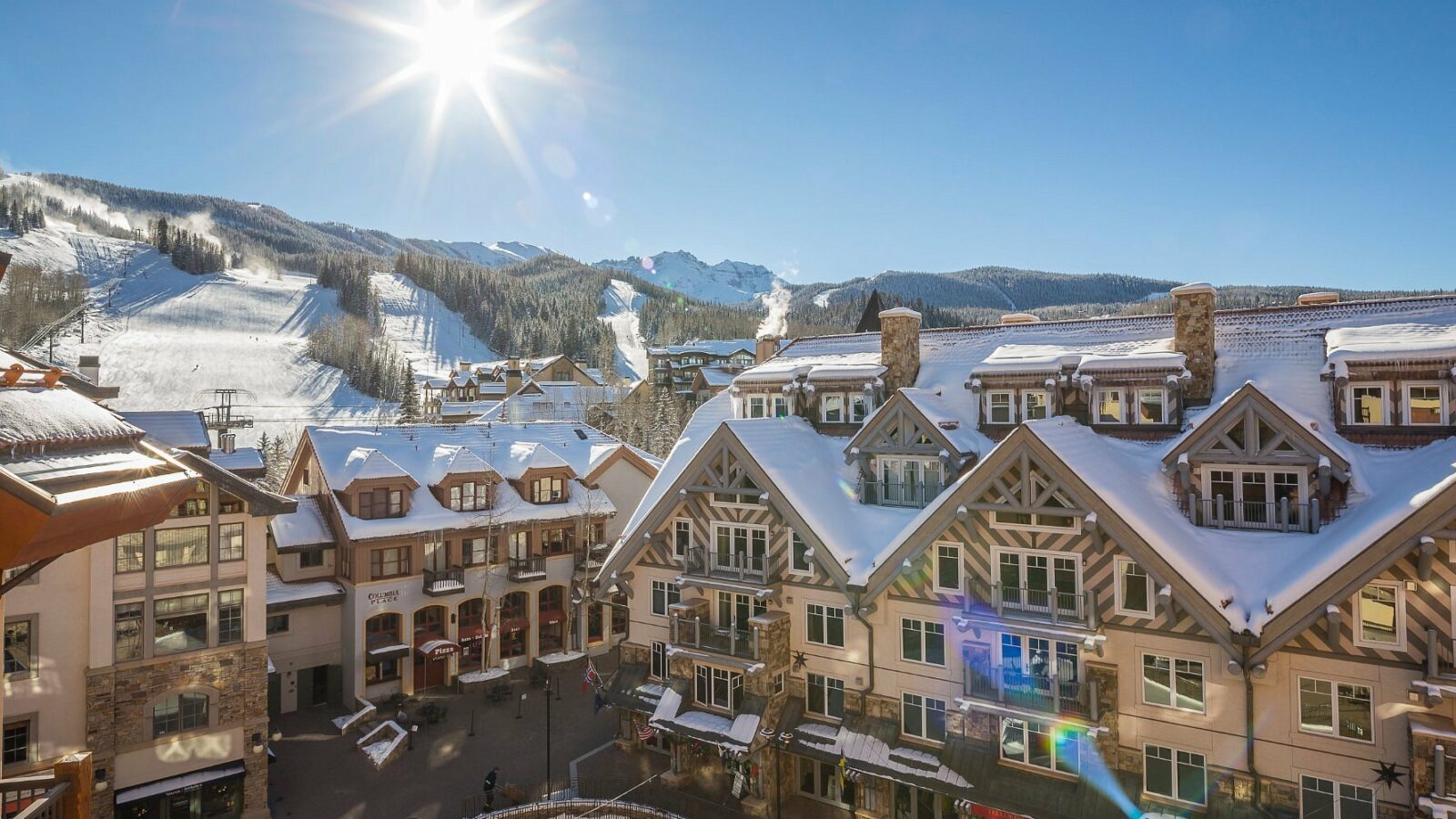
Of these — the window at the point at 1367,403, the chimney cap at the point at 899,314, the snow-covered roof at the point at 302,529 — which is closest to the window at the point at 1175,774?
the window at the point at 1367,403

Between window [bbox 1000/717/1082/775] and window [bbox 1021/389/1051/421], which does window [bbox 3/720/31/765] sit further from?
window [bbox 1021/389/1051/421]

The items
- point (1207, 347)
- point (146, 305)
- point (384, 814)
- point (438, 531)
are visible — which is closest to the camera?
point (1207, 347)

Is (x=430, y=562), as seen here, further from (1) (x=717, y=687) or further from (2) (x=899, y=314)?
(2) (x=899, y=314)

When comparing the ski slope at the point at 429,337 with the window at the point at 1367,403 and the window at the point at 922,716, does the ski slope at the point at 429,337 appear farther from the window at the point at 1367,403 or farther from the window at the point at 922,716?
the window at the point at 1367,403

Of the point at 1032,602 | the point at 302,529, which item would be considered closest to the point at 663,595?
the point at 1032,602

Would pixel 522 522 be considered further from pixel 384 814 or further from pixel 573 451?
pixel 384 814

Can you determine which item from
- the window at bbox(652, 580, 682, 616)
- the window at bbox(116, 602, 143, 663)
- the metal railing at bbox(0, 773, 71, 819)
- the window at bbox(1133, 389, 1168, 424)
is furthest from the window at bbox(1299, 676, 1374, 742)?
the window at bbox(116, 602, 143, 663)

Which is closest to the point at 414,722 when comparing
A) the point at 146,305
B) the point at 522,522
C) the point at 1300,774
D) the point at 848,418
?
the point at 522,522
